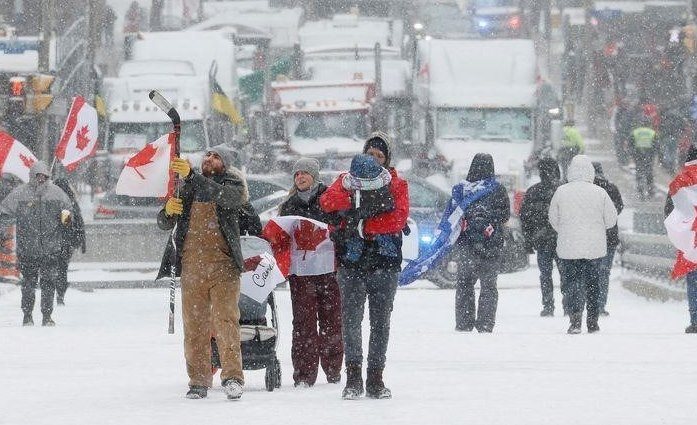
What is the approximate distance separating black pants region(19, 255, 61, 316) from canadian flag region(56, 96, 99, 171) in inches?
150

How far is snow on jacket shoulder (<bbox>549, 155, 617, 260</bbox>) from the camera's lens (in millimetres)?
16328

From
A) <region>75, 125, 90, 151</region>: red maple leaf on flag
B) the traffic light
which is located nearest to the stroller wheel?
<region>75, 125, 90, 151</region>: red maple leaf on flag

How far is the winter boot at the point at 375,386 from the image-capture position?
36.7 feet

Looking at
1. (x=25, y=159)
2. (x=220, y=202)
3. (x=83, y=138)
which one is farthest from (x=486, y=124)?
(x=220, y=202)

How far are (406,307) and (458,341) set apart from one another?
5.63m

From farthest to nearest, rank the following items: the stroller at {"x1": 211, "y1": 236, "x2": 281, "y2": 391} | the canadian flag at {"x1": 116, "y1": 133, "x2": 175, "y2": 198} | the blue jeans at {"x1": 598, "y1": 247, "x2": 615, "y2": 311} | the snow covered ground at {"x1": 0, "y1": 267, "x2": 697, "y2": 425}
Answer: the blue jeans at {"x1": 598, "y1": 247, "x2": 615, "y2": 311}, the canadian flag at {"x1": 116, "y1": 133, "x2": 175, "y2": 198}, the stroller at {"x1": 211, "y1": 236, "x2": 281, "y2": 391}, the snow covered ground at {"x1": 0, "y1": 267, "x2": 697, "y2": 425}

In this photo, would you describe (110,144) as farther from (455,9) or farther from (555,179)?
(455,9)

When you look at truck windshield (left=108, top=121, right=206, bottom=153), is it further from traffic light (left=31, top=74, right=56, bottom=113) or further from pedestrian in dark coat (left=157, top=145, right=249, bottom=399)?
pedestrian in dark coat (left=157, top=145, right=249, bottom=399)

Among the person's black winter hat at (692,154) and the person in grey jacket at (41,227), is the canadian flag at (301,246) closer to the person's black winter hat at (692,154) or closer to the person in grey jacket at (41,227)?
the person's black winter hat at (692,154)

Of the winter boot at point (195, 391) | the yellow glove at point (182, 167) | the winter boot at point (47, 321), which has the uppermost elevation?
the yellow glove at point (182, 167)

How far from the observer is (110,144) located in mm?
35844

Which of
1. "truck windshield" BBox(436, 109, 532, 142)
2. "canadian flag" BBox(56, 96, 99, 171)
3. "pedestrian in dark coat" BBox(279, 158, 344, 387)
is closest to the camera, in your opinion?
"pedestrian in dark coat" BBox(279, 158, 344, 387)

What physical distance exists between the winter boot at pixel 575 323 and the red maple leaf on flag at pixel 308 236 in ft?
15.1

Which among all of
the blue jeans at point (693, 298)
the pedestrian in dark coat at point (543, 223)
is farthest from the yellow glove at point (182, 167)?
the pedestrian in dark coat at point (543, 223)
